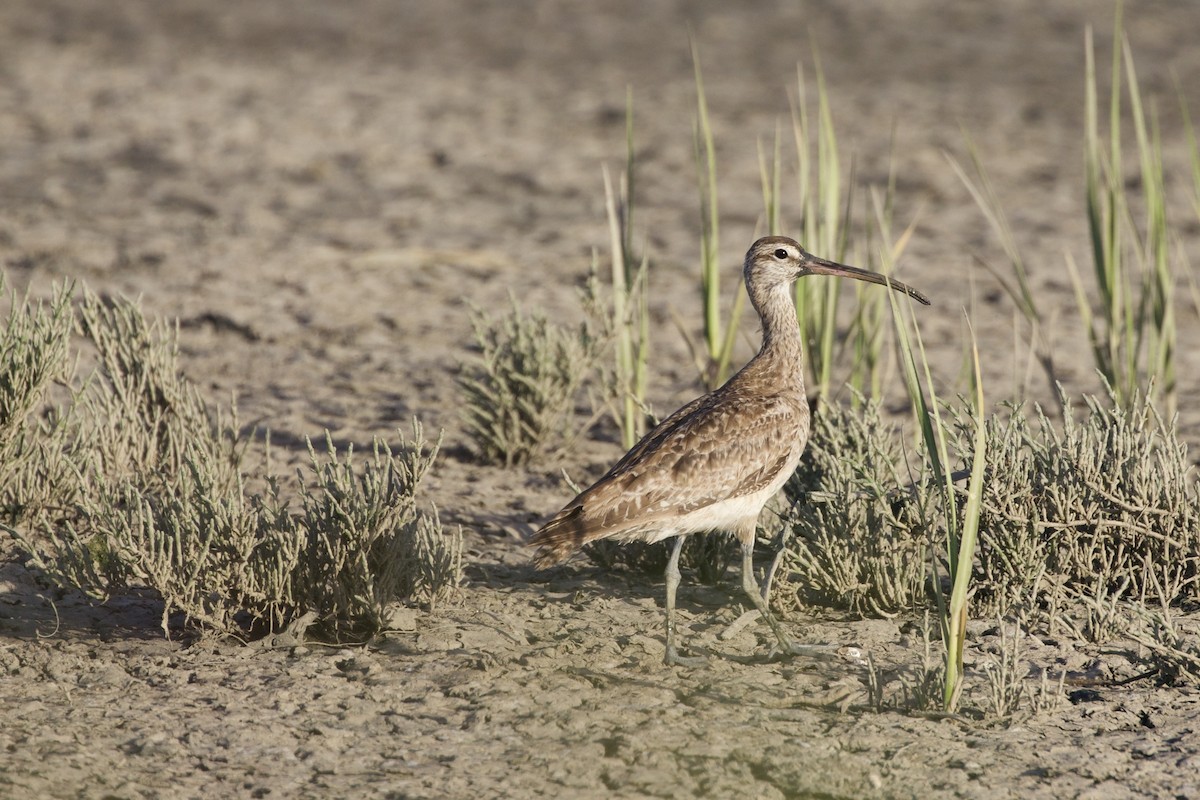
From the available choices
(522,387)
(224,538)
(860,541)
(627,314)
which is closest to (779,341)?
(860,541)

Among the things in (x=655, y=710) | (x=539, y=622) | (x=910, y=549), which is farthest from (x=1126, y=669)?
(x=539, y=622)

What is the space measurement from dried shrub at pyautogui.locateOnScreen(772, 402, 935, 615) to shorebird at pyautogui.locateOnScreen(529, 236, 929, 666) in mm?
221

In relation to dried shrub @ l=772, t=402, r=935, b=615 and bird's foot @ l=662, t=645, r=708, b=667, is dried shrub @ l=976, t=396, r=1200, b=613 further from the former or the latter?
bird's foot @ l=662, t=645, r=708, b=667

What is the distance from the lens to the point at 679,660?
5.31m

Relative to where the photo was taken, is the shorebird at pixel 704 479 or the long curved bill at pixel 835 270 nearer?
the shorebird at pixel 704 479

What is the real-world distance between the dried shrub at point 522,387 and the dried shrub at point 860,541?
186cm

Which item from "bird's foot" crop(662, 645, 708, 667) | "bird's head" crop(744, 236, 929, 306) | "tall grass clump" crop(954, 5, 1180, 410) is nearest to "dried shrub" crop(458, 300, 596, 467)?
"bird's head" crop(744, 236, 929, 306)

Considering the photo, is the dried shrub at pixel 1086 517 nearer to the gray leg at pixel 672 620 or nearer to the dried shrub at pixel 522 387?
the gray leg at pixel 672 620

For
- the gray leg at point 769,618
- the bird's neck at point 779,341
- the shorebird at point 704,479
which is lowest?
the gray leg at point 769,618

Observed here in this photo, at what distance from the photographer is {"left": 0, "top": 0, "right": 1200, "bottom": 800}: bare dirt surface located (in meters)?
4.69

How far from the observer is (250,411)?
26.4ft

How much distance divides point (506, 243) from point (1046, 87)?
21.0 ft

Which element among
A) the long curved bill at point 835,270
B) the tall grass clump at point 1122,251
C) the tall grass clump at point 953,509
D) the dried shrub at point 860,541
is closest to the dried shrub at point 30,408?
the dried shrub at point 860,541

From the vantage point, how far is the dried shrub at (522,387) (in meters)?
7.43
